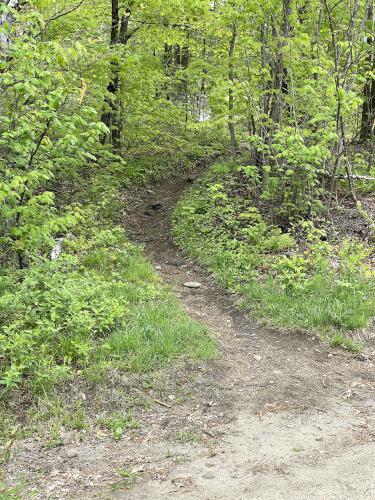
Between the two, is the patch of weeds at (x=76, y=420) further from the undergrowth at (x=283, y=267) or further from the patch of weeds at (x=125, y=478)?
the undergrowth at (x=283, y=267)

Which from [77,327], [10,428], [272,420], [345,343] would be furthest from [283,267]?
[10,428]

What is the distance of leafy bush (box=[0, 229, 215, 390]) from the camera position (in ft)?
16.2

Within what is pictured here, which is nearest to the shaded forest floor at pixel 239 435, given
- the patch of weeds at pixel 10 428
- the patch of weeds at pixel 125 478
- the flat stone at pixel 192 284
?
the patch of weeds at pixel 125 478

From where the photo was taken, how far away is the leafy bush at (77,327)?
493cm

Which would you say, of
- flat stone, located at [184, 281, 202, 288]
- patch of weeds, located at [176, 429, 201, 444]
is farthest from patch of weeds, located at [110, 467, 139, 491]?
flat stone, located at [184, 281, 202, 288]

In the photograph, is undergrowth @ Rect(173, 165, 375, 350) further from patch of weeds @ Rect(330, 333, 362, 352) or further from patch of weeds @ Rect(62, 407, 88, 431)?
patch of weeds @ Rect(62, 407, 88, 431)

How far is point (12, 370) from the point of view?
182 inches

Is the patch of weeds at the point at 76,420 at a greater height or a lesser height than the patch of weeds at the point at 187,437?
greater

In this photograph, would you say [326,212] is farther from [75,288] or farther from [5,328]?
[5,328]

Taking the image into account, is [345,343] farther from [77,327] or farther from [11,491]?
[11,491]

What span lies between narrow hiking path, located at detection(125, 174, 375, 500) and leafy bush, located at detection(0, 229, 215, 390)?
55cm

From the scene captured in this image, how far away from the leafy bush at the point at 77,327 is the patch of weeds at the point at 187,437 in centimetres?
97

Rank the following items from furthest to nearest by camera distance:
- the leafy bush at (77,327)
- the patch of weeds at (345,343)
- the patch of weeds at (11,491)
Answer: the patch of weeds at (345,343) → the leafy bush at (77,327) → the patch of weeds at (11,491)

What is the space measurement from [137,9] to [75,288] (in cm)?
1085
